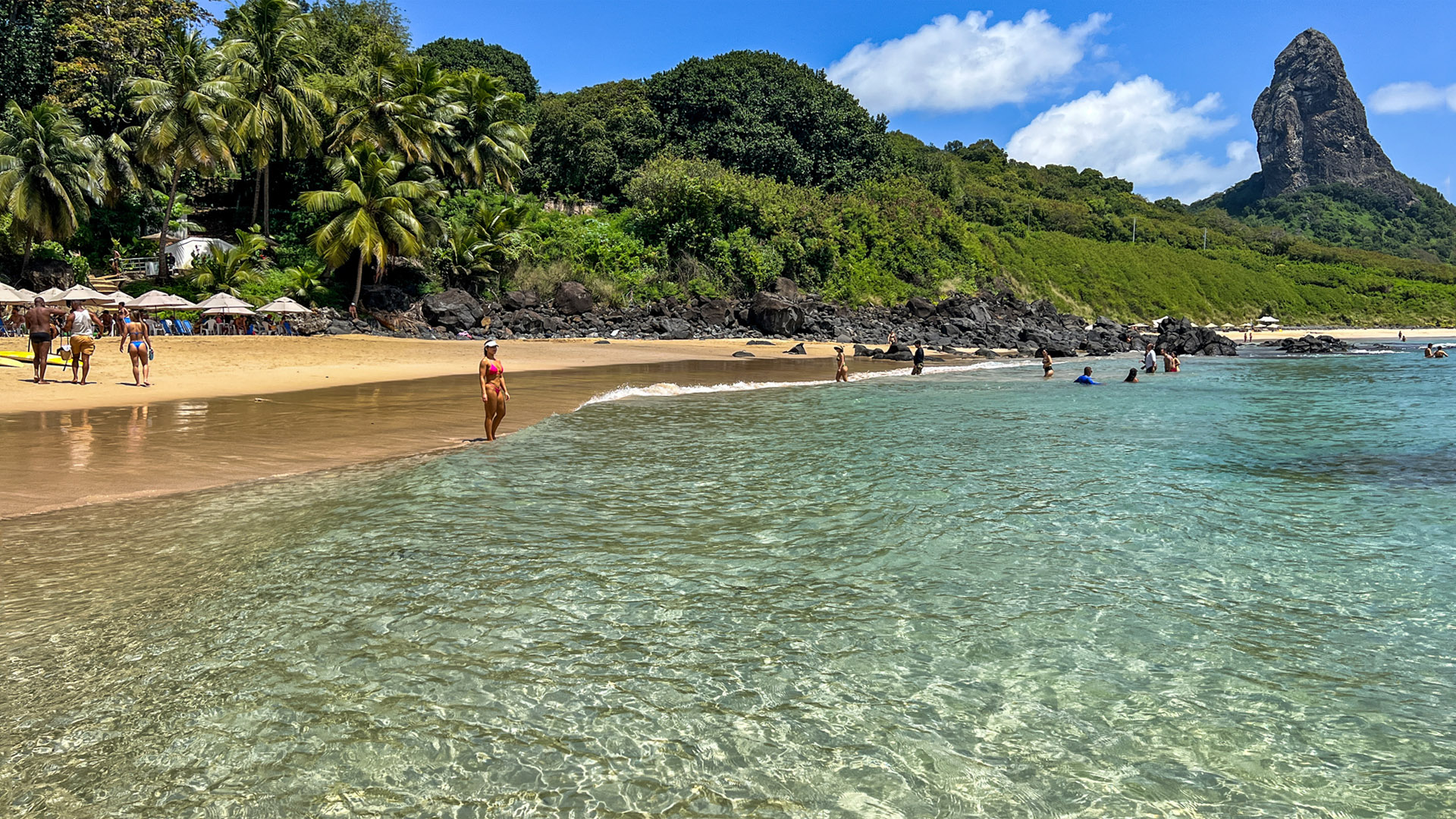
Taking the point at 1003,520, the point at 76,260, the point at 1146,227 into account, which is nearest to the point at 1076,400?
the point at 1003,520

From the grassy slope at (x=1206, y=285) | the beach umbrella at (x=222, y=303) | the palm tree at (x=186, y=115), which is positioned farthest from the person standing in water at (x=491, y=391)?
the grassy slope at (x=1206, y=285)

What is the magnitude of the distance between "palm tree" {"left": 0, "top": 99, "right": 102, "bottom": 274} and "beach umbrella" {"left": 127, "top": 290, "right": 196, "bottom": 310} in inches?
304

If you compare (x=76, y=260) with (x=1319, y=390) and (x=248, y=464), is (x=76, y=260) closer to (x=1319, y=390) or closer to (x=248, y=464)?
(x=248, y=464)

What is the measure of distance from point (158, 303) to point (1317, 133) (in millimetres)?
181325

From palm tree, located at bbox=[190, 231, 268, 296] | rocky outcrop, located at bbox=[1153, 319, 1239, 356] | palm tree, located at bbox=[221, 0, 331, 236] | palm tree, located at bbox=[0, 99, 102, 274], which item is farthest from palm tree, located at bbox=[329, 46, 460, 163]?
rocky outcrop, located at bbox=[1153, 319, 1239, 356]

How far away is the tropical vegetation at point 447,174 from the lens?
35469mm

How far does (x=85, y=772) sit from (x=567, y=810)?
2.16m

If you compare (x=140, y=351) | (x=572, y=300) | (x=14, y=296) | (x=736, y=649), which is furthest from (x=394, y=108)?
(x=736, y=649)

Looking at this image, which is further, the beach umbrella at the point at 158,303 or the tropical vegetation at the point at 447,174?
A: the tropical vegetation at the point at 447,174

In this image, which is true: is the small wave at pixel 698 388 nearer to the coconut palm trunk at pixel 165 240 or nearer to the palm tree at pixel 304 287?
the palm tree at pixel 304 287

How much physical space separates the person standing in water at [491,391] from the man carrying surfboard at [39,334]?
11.8 metres

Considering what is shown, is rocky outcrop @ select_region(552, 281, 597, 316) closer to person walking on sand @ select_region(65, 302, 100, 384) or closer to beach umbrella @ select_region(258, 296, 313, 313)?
beach umbrella @ select_region(258, 296, 313, 313)

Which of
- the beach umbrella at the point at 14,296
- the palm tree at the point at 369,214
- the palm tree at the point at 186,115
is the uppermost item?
the palm tree at the point at 186,115

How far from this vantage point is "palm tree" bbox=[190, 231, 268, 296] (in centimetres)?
3503
